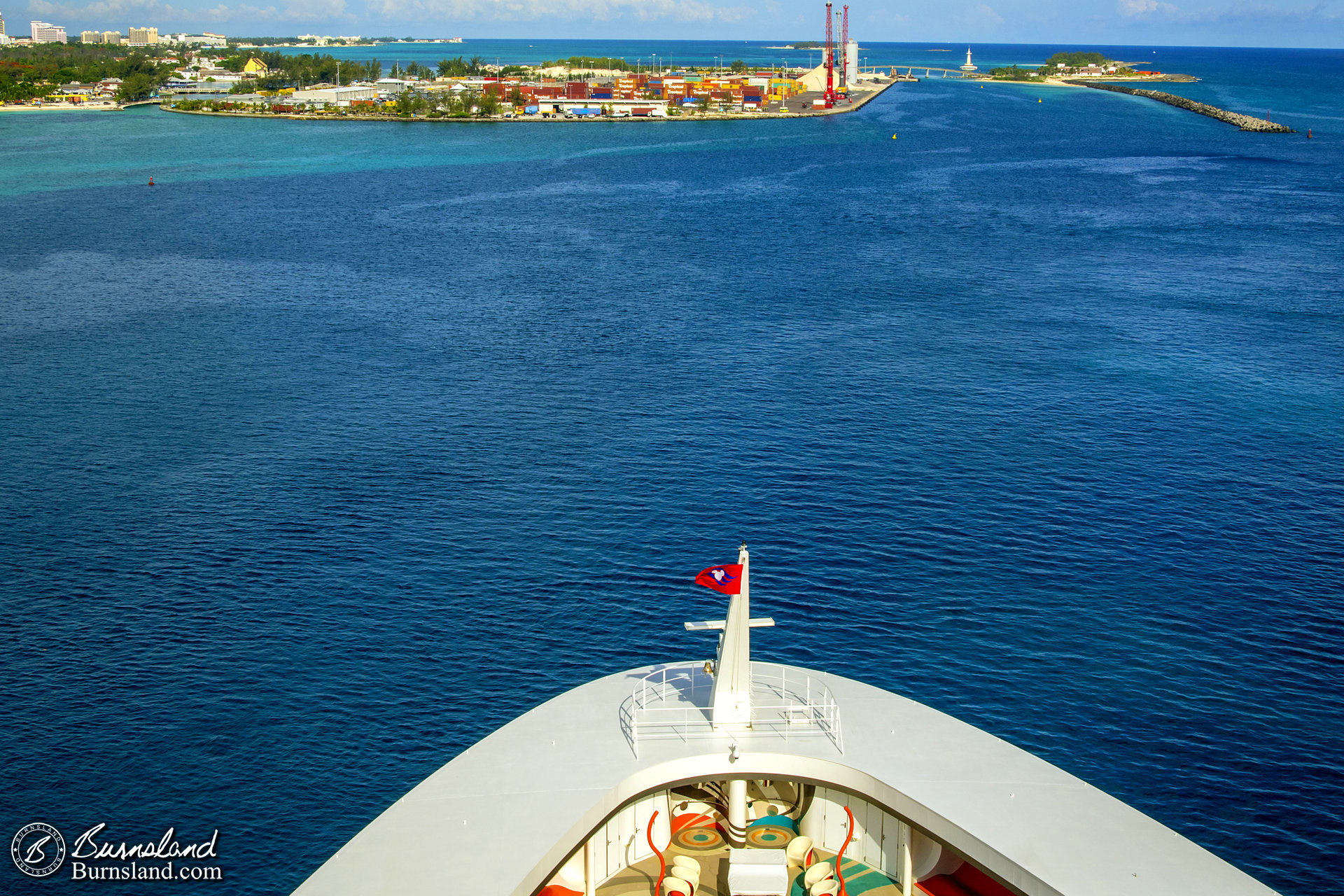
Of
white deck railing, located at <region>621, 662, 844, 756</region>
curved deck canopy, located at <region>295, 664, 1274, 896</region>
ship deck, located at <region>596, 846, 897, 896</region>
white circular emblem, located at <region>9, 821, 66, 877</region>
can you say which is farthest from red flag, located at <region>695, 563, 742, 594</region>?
white circular emblem, located at <region>9, 821, 66, 877</region>

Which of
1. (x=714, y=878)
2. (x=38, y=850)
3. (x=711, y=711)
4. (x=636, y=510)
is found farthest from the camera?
(x=636, y=510)

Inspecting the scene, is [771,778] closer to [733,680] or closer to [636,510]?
[733,680]

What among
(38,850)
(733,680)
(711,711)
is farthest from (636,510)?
(733,680)

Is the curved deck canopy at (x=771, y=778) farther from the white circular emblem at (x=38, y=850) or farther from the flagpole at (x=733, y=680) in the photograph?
the white circular emblem at (x=38, y=850)

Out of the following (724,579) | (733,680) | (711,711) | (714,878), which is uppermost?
(724,579)

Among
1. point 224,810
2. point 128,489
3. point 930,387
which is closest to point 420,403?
point 128,489

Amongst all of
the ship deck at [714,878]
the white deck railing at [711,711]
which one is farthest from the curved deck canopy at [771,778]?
the ship deck at [714,878]
